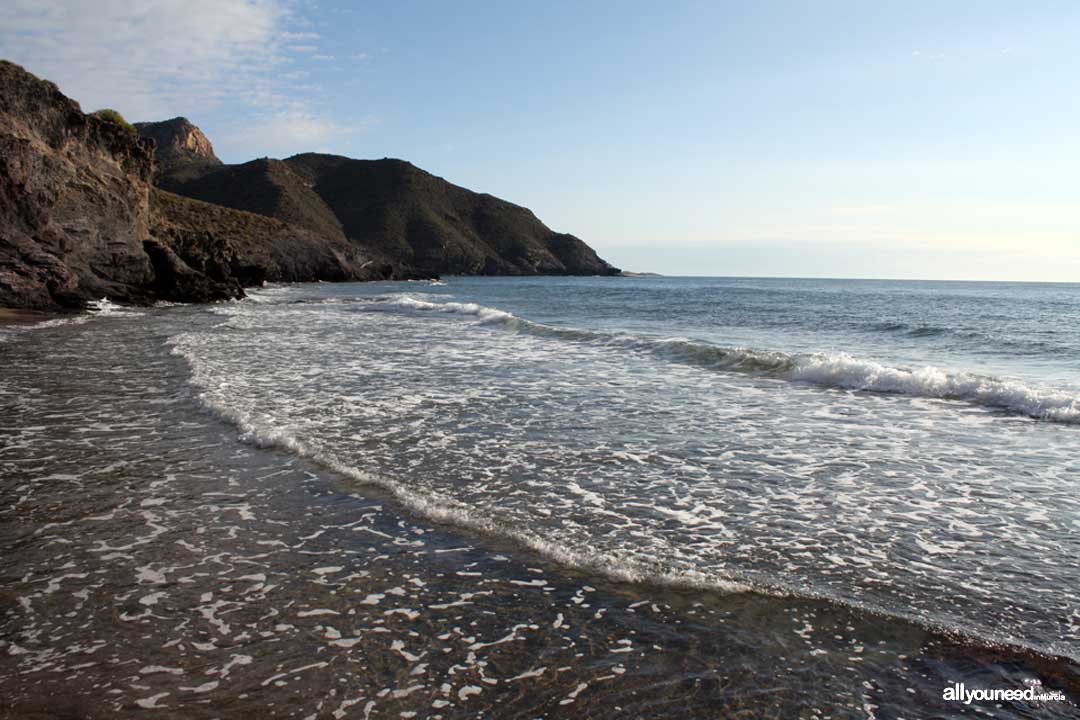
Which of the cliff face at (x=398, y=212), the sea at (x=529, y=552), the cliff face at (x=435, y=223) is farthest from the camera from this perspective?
the cliff face at (x=435, y=223)

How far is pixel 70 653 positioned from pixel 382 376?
10.3 metres

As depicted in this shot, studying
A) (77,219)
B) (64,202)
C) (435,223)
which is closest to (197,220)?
(77,219)

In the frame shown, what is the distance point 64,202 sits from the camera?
2972 cm

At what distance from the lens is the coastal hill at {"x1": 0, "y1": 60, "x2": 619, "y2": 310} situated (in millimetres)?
26516

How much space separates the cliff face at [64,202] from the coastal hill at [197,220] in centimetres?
6

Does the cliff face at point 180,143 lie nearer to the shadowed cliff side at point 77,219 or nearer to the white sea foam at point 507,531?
the shadowed cliff side at point 77,219

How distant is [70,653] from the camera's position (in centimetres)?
366

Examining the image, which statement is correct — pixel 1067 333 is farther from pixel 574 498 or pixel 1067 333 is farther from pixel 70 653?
pixel 70 653

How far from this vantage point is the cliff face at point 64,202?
82.5ft

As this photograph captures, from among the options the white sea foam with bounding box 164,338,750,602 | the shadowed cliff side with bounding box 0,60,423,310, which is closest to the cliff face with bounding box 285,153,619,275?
the shadowed cliff side with bounding box 0,60,423,310

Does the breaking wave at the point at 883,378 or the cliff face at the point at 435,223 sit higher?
the cliff face at the point at 435,223

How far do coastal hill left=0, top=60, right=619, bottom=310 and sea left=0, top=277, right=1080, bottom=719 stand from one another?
1896cm

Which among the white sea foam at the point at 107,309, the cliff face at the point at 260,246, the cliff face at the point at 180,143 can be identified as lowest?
the white sea foam at the point at 107,309

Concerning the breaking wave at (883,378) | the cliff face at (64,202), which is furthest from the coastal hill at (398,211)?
the breaking wave at (883,378)
